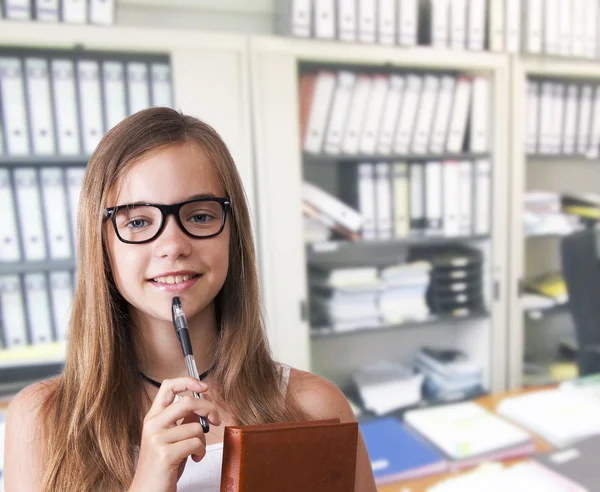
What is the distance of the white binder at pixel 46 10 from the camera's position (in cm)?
149

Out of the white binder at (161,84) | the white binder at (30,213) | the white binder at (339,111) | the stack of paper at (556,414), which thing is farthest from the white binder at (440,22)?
the white binder at (30,213)

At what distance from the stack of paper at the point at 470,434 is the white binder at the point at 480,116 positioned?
3.63 ft

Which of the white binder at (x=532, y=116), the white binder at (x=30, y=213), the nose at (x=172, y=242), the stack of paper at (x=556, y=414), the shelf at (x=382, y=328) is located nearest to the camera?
the nose at (x=172, y=242)

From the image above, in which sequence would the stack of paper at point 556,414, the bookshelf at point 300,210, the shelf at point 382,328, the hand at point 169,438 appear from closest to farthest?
1. the hand at point 169,438
2. the stack of paper at point 556,414
3. the bookshelf at point 300,210
4. the shelf at point 382,328

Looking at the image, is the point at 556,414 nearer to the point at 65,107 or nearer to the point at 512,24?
the point at 512,24

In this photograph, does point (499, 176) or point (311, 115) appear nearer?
point (311, 115)

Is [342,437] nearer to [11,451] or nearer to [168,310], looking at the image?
[168,310]

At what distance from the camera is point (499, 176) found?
6.65 ft

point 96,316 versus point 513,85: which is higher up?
point 513,85

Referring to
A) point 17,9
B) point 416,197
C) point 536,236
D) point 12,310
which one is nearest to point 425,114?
point 416,197

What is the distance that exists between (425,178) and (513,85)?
51 centimetres

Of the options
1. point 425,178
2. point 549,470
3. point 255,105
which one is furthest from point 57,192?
point 549,470

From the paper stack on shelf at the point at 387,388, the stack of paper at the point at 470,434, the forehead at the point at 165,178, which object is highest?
the forehead at the point at 165,178

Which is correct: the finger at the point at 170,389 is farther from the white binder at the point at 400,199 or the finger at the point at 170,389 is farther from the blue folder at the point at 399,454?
the white binder at the point at 400,199
